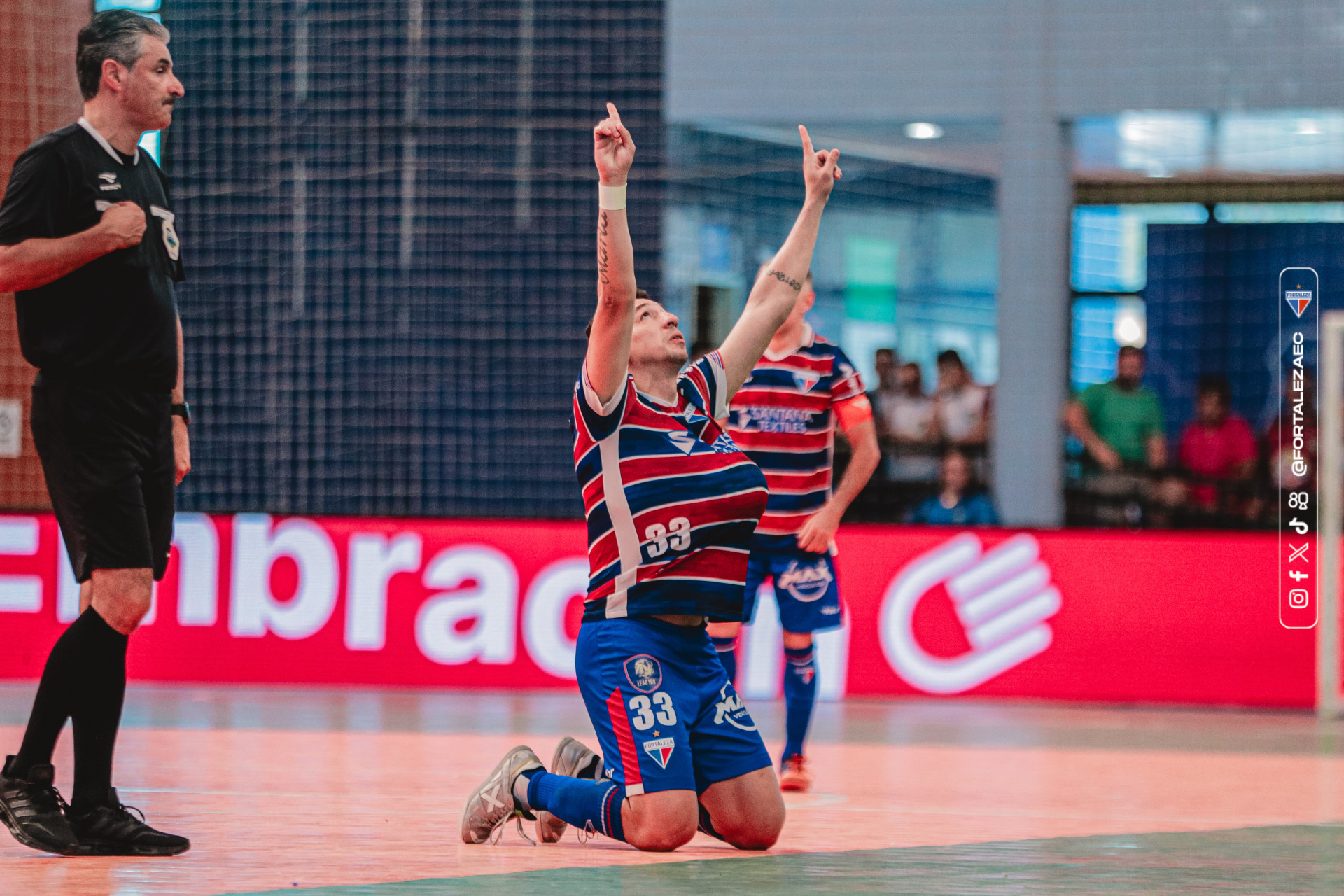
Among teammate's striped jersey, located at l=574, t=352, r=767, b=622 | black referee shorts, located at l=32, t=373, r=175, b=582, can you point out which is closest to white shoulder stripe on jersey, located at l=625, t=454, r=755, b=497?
teammate's striped jersey, located at l=574, t=352, r=767, b=622

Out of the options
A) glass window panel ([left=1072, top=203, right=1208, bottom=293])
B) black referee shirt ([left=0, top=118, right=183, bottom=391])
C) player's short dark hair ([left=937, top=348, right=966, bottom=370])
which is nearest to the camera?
black referee shirt ([left=0, top=118, right=183, bottom=391])

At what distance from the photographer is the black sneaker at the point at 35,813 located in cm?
361

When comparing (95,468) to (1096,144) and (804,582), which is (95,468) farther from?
(1096,144)

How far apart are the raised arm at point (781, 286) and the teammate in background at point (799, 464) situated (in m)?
1.24

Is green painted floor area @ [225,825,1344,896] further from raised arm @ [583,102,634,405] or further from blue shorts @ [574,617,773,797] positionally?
raised arm @ [583,102,634,405]

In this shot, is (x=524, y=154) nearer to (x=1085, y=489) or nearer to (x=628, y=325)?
(x=1085, y=489)

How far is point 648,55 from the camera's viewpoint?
11.3m

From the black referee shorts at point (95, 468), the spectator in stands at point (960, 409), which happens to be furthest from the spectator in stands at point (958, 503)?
the black referee shorts at point (95, 468)

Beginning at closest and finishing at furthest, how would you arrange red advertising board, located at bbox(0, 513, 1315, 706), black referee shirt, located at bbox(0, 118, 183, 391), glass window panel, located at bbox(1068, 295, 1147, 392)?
black referee shirt, located at bbox(0, 118, 183, 391), red advertising board, located at bbox(0, 513, 1315, 706), glass window panel, located at bbox(1068, 295, 1147, 392)

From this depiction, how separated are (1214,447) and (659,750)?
23.1ft

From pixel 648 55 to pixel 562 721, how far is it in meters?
5.76

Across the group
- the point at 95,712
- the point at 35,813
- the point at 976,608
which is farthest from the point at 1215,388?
the point at 35,813

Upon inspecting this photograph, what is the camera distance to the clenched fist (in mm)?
3645

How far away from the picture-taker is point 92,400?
3.70m
